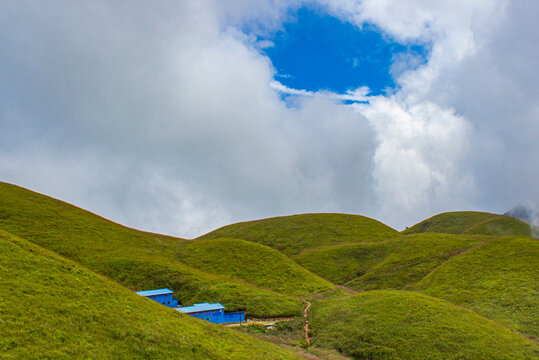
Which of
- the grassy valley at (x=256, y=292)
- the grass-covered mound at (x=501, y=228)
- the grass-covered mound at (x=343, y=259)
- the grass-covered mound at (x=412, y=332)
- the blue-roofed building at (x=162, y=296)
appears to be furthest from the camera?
the grass-covered mound at (x=501, y=228)

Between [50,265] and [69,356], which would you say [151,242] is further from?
[69,356]

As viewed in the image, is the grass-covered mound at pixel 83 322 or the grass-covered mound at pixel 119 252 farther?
the grass-covered mound at pixel 119 252

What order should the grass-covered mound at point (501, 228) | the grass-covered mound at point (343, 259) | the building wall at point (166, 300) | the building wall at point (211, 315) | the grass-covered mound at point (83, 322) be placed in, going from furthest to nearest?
the grass-covered mound at point (501, 228), the grass-covered mound at point (343, 259), the building wall at point (166, 300), the building wall at point (211, 315), the grass-covered mound at point (83, 322)

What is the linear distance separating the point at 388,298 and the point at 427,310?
6437 mm

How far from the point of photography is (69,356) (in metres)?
19.4

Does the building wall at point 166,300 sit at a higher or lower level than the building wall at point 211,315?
higher

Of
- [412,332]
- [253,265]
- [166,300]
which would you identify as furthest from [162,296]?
[412,332]

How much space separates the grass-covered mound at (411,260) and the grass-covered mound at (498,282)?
5.48 meters

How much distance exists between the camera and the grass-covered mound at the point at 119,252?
178 feet

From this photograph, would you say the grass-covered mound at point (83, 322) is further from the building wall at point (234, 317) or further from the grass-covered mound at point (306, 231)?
the grass-covered mound at point (306, 231)

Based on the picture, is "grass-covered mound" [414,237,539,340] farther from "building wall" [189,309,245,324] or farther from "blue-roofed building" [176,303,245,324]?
"blue-roofed building" [176,303,245,324]

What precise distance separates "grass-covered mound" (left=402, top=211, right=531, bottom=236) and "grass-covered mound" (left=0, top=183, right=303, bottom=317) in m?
129

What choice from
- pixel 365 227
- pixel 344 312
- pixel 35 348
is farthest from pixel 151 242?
pixel 365 227

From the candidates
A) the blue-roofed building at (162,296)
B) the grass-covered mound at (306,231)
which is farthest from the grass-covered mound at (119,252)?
the grass-covered mound at (306,231)
